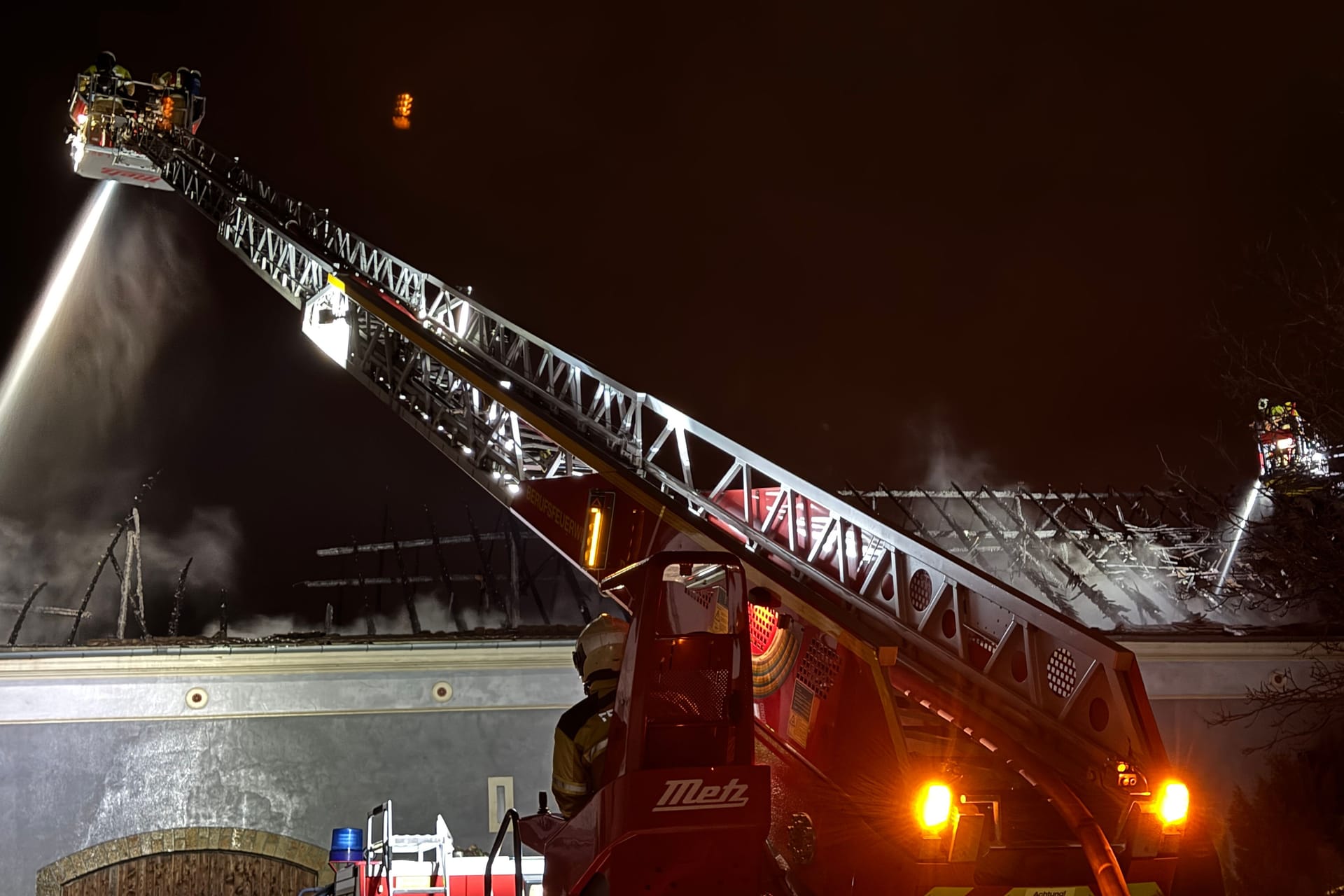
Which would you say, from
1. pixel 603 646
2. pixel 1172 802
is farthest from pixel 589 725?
pixel 1172 802

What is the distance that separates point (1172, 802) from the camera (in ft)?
15.0

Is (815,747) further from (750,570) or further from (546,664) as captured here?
(546,664)

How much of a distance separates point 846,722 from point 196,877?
29.0 feet

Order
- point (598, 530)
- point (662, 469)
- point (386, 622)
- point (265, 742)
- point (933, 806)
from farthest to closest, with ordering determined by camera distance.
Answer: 1. point (386, 622)
2. point (265, 742)
3. point (662, 469)
4. point (598, 530)
5. point (933, 806)

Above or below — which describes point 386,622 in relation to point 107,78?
below

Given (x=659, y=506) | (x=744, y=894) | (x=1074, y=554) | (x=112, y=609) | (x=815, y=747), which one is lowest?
(x=744, y=894)

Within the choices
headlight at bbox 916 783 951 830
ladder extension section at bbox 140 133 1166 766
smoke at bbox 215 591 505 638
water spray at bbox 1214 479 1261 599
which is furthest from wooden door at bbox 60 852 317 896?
water spray at bbox 1214 479 1261 599

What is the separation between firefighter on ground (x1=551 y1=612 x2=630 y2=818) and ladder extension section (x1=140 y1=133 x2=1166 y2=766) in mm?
1065

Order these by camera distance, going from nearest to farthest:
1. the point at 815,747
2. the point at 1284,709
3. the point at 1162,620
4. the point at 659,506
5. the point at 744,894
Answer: the point at 744,894, the point at 815,747, the point at 659,506, the point at 1284,709, the point at 1162,620

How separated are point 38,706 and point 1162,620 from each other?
16.9 meters

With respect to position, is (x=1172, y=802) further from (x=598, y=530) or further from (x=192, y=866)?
(x=192, y=866)

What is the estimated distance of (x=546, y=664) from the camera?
37.2 ft

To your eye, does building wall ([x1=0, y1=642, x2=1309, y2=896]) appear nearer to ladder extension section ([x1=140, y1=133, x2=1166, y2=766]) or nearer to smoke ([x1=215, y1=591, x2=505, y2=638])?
ladder extension section ([x1=140, y1=133, x2=1166, y2=766])

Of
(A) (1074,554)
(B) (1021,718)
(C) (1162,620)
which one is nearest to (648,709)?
(B) (1021,718)
